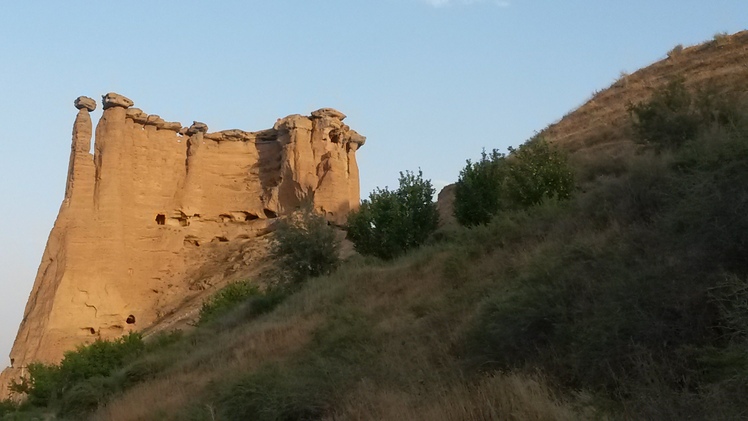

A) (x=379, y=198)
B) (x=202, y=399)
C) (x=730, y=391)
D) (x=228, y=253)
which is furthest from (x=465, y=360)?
(x=228, y=253)

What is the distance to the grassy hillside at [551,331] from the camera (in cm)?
485

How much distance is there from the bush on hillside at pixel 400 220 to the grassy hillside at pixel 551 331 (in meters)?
8.65

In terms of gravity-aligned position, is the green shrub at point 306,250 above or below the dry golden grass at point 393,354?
above

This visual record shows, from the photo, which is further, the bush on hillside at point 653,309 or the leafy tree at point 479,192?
the leafy tree at point 479,192

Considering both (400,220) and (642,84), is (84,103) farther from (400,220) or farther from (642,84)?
(642,84)

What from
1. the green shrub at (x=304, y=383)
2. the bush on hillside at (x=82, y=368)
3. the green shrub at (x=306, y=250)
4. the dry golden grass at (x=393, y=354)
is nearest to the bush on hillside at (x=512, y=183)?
the dry golden grass at (x=393, y=354)

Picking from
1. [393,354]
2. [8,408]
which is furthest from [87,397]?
[393,354]

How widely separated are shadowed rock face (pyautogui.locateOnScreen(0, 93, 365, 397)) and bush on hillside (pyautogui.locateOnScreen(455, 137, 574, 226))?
60.1ft

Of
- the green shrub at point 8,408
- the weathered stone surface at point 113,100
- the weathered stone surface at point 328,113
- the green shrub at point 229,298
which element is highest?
the weathered stone surface at point 113,100

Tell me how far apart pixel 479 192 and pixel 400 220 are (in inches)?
141

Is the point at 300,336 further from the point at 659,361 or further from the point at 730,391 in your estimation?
the point at 730,391

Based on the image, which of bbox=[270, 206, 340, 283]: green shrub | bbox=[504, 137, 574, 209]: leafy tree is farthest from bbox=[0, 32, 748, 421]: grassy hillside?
bbox=[270, 206, 340, 283]: green shrub

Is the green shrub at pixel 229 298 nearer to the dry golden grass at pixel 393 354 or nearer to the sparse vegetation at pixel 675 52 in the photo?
the dry golden grass at pixel 393 354

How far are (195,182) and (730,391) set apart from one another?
122ft
